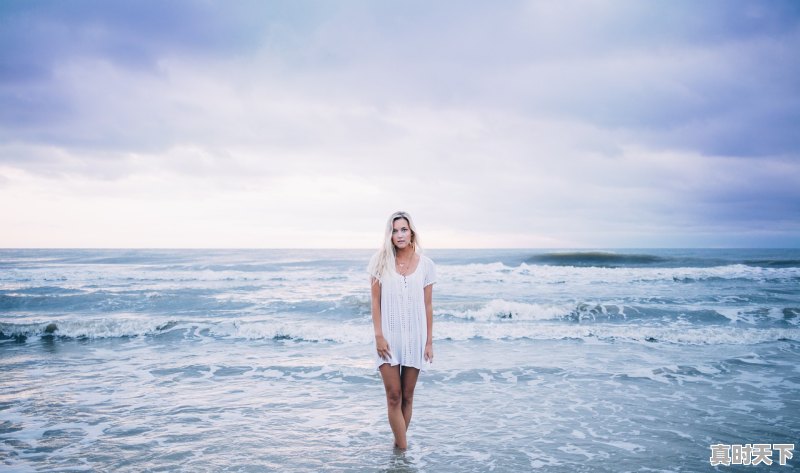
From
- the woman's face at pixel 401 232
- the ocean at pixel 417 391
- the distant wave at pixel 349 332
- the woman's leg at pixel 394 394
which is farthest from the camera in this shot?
the distant wave at pixel 349 332

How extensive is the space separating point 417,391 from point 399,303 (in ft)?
11.8

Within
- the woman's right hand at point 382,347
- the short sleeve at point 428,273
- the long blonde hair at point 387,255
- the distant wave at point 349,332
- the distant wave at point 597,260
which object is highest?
the long blonde hair at point 387,255

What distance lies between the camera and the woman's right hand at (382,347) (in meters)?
4.31

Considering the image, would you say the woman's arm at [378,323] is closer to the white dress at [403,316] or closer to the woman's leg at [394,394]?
the white dress at [403,316]

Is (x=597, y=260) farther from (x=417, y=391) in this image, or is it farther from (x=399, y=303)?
(x=399, y=303)

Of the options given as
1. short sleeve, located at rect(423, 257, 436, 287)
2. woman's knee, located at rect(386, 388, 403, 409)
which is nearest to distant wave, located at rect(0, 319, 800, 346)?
woman's knee, located at rect(386, 388, 403, 409)

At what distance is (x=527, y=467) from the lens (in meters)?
4.77

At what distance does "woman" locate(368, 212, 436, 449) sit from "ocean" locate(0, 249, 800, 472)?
1.19 m

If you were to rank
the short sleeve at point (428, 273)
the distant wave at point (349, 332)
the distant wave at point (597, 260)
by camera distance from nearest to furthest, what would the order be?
the short sleeve at point (428, 273) → the distant wave at point (349, 332) → the distant wave at point (597, 260)

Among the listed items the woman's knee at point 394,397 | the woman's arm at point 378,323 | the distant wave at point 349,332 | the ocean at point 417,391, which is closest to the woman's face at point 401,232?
the woman's arm at point 378,323

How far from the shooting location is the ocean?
505 cm

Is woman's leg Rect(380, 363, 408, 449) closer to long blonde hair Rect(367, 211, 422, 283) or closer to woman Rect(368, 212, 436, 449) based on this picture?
woman Rect(368, 212, 436, 449)

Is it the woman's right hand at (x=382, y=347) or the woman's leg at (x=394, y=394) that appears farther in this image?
the woman's leg at (x=394, y=394)

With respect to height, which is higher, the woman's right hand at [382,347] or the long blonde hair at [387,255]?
the long blonde hair at [387,255]
